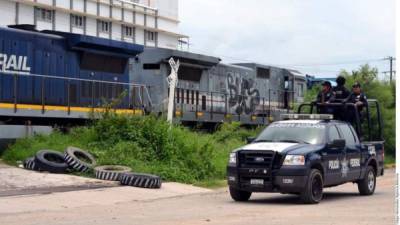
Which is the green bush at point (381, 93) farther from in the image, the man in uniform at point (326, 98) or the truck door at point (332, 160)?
the truck door at point (332, 160)

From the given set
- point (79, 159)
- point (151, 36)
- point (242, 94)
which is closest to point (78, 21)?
point (151, 36)

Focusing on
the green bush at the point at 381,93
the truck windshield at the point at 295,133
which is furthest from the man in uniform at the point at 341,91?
the green bush at the point at 381,93

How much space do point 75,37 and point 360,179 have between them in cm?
1086

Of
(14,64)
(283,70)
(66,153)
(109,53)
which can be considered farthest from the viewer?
(283,70)

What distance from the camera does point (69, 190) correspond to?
1619 cm

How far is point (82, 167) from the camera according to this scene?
18.8m

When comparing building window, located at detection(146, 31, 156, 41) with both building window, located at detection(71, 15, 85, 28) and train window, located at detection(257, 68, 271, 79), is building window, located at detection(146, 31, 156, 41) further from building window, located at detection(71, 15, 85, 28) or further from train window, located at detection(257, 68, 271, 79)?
train window, located at detection(257, 68, 271, 79)

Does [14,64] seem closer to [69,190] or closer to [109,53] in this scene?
[109,53]

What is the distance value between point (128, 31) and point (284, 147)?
70128mm

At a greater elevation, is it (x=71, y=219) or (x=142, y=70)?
(x=142, y=70)

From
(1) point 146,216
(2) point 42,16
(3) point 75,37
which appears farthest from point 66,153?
(2) point 42,16

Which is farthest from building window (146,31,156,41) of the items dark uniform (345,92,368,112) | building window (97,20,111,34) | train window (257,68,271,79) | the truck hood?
the truck hood

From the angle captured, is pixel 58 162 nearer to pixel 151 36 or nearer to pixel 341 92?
pixel 341 92

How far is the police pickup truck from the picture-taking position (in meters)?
14.2
